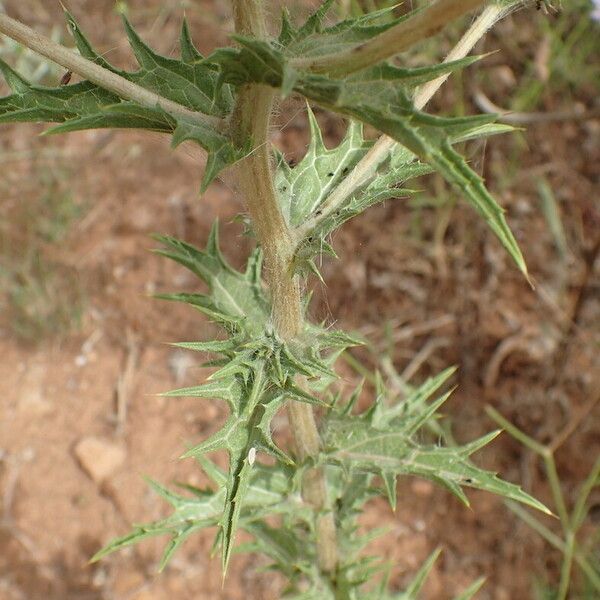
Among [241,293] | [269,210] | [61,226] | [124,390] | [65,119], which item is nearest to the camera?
[65,119]

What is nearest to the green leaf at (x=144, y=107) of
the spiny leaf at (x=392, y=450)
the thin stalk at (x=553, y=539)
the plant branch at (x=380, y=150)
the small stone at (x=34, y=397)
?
the plant branch at (x=380, y=150)

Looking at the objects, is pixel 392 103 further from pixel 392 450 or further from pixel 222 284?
pixel 392 450

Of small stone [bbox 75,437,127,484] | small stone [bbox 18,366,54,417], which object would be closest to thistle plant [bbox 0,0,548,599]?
small stone [bbox 75,437,127,484]

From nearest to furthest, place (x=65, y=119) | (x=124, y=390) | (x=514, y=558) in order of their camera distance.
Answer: (x=65, y=119) → (x=514, y=558) → (x=124, y=390)

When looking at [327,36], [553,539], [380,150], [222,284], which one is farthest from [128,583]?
[327,36]

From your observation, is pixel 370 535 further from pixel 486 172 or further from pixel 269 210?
pixel 486 172

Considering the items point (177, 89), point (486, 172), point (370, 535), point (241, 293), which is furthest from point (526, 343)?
point (177, 89)
